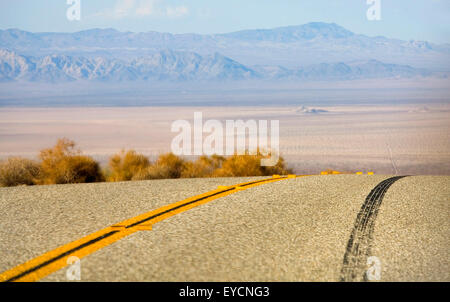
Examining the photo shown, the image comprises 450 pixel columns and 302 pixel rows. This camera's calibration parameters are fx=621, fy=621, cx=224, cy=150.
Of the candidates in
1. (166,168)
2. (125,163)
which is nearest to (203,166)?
(125,163)

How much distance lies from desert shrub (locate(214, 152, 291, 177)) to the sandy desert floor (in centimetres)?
1621

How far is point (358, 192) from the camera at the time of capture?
9.19 meters

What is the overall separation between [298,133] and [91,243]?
9502 centimetres

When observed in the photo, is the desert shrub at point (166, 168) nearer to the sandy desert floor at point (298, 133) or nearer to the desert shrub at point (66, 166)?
the desert shrub at point (66, 166)

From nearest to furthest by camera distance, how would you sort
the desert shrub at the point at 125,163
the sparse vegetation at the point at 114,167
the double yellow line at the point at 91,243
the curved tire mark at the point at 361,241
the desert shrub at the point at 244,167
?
1. the double yellow line at the point at 91,243
2. the curved tire mark at the point at 361,241
3. the sparse vegetation at the point at 114,167
4. the desert shrub at the point at 125,163
5. the desert shrub at the point at 244,167

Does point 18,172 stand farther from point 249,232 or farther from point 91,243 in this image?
point 249,232

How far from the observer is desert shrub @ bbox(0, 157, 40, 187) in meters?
12.9

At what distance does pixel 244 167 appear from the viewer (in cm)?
1780

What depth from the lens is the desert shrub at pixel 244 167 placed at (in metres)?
17.6

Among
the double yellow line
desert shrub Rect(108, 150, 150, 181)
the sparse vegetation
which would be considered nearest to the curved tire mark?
the double yellow line

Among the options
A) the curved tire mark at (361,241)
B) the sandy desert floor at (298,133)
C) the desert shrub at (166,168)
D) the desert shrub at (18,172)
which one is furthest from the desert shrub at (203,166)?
the sandy desert floor at (298,133)

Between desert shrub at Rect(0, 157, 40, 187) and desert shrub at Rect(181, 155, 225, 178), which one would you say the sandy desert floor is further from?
desert shrub at Rect(0, 157, 40, 187)
